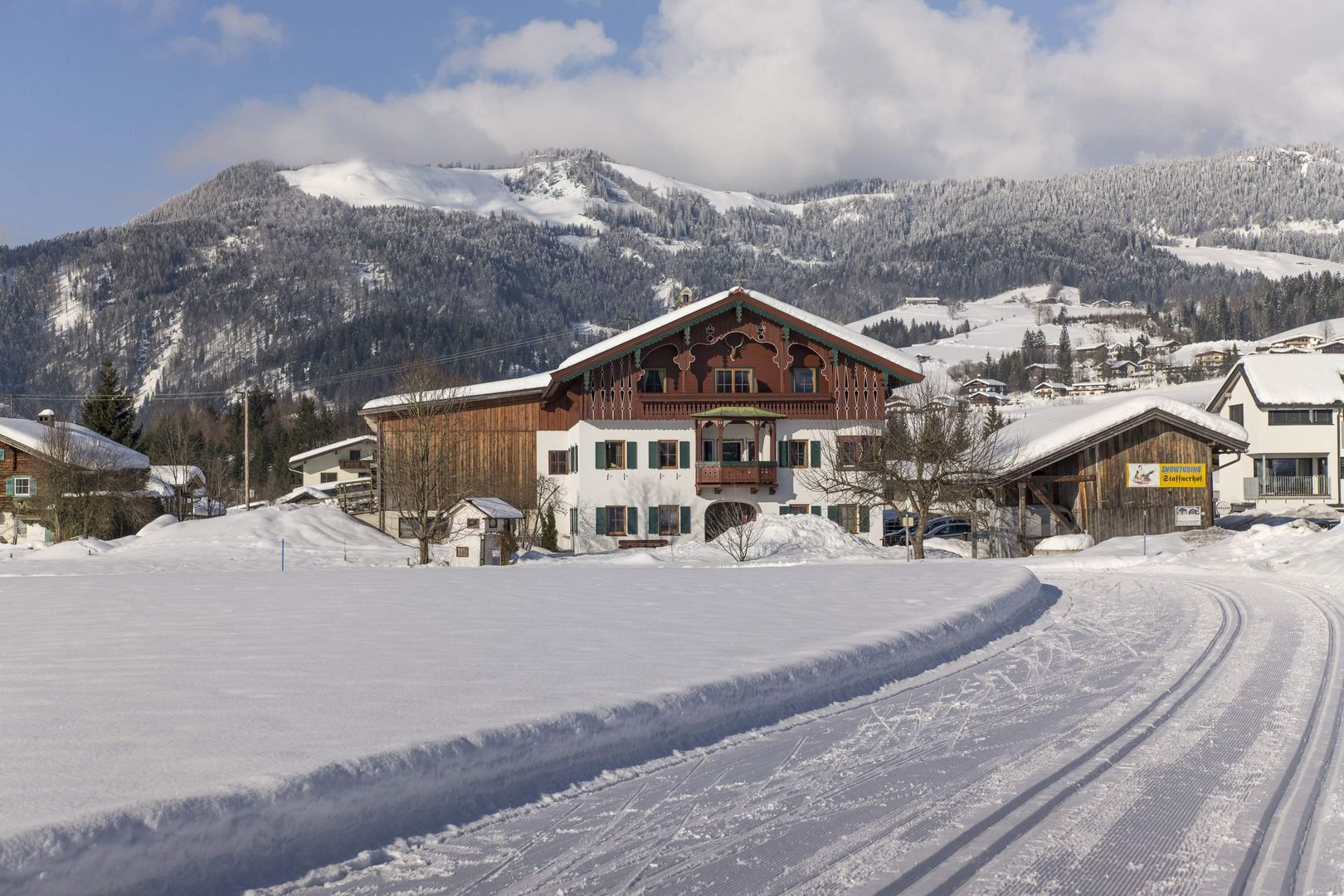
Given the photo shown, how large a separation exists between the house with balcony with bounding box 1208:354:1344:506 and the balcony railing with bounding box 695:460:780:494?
33.9 metres

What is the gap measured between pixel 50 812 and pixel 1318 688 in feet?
37.5

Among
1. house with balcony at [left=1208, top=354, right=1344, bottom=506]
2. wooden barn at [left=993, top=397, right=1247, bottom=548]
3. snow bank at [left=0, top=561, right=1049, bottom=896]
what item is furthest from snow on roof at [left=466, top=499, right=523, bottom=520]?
house with balcony at [left=1208, top=354, right=1344, bottom=506]

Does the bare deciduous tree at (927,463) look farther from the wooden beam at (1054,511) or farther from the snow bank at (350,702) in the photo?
the snow bank at (350,702)

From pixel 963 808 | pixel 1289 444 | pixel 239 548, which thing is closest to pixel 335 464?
pixel 239 548

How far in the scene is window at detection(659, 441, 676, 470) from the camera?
1944 inches

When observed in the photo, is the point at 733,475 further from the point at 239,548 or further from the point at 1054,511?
the point at 239,548

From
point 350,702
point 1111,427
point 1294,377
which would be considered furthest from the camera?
point 1294,377

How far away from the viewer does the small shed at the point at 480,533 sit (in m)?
38.2

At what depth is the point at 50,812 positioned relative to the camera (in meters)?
5.96

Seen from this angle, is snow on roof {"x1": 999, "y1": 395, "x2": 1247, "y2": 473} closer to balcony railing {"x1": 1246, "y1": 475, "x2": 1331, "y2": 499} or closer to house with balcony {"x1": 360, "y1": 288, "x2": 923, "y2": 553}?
house with balcony {"x1": 360, "y1": 288, "x2": 923, "y2": 553}

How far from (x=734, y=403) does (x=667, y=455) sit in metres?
3.58

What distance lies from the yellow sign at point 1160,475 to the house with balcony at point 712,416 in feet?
31.6

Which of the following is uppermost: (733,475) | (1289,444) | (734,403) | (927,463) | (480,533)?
(734,403)

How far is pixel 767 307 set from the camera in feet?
162
